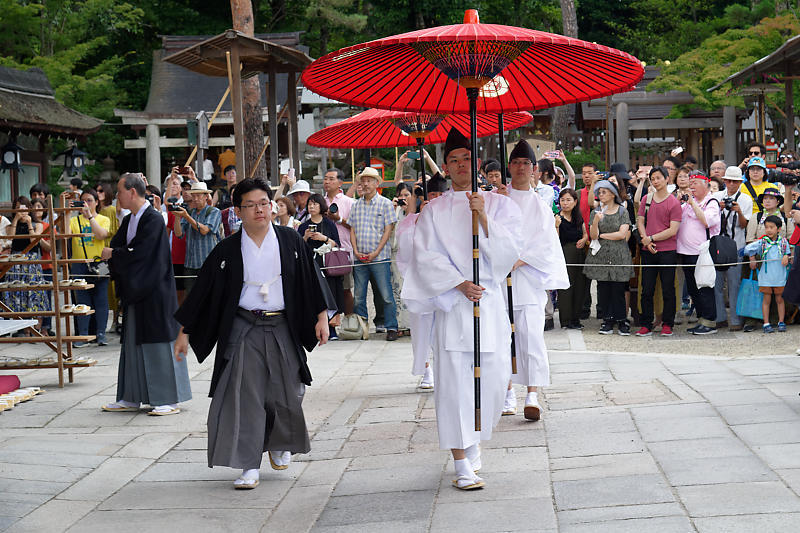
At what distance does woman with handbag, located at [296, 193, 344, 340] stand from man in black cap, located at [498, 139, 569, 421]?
4.19 m

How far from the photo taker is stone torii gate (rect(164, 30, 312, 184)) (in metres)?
11.1

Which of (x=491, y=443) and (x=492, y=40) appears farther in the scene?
(x=491, y=443)

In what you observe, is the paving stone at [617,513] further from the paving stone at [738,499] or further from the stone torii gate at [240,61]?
the stone torii gate at [240,61]

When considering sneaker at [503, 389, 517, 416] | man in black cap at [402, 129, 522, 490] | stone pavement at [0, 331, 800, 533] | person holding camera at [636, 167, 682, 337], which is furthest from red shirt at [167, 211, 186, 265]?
man in black cap at [402, 129, 522, 490]

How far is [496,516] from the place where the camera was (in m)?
4.35

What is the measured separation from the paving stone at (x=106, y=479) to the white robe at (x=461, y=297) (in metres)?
1.91

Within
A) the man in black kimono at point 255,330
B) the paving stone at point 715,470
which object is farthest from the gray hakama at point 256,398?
the paving stone at point 715,470

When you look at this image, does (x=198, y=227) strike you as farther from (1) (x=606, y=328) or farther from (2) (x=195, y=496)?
(2) (x=195, y=496)

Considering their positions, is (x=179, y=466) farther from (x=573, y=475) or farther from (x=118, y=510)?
(x=573, y=475)

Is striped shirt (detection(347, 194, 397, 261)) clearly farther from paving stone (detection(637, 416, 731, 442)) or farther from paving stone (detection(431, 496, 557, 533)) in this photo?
paving stone (detection(431, 496, 557, 533))

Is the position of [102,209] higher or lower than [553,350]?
higher

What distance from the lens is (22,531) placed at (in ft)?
14.8

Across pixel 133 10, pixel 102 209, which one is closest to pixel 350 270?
pixel 102 209

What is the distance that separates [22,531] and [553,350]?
606 cm
